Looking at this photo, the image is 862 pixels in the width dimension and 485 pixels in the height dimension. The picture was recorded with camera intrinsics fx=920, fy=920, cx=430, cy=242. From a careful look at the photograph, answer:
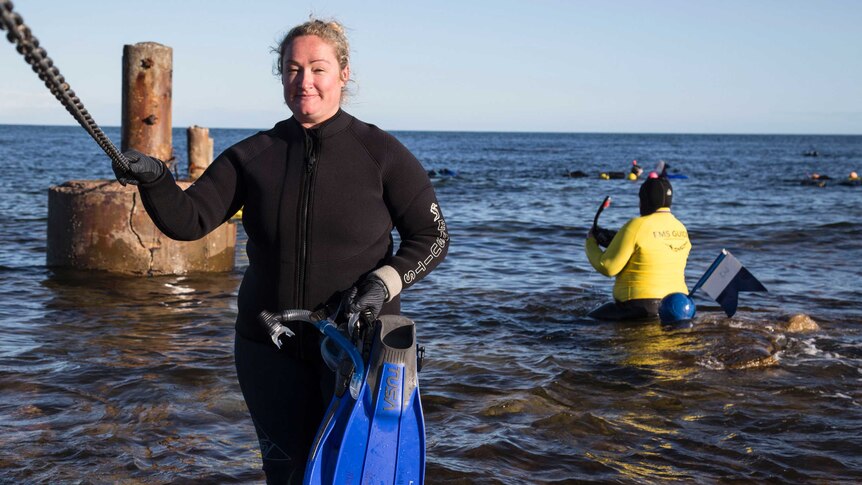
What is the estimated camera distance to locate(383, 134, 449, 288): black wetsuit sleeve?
3.11m

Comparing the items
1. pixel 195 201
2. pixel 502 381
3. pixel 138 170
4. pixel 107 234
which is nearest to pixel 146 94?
pixel 107 234

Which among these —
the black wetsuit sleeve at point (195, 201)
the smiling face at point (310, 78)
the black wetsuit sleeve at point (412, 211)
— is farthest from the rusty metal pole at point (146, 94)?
the black wetsuit sleeve at point (412, 211)

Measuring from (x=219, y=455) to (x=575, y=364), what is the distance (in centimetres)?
322

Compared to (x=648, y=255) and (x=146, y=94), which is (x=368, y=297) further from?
(x=146, y=94)

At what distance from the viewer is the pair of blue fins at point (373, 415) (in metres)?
2.76

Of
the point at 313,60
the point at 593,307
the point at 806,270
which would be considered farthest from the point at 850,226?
the point at 313,60

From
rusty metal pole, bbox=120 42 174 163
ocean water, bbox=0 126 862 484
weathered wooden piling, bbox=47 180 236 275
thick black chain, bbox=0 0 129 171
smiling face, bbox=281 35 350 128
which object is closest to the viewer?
thick black chain, bbox=0 0 129 171

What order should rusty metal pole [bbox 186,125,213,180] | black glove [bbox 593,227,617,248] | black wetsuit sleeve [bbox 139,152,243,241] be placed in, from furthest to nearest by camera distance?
rusty metal pole [bbox 186,125,213,180] → black glove [bbox 593,227,617,248] → black wetsuit sleeve [bbox 139,152,243,241]

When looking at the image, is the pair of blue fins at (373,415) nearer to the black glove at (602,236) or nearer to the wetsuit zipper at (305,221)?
the wetsuit zipper at (305,221)

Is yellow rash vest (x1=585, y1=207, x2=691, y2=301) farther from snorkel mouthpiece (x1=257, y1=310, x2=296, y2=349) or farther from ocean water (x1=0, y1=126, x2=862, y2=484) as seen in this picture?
snorkel mouthpiece (x1=257, y1=310, x2=296, y2=349)

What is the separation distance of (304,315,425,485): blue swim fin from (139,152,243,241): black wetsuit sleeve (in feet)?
2.14

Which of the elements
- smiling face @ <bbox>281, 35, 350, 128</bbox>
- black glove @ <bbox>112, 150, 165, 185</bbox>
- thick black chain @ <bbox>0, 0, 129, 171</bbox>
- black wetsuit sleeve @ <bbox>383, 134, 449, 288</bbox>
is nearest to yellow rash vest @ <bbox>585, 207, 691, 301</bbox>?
black wetsuit sleeve @ <bbox>383, 134, 449, 288</bbox>

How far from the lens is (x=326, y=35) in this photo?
3.05 meters

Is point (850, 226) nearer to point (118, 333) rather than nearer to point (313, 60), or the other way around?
point (118, 333)
